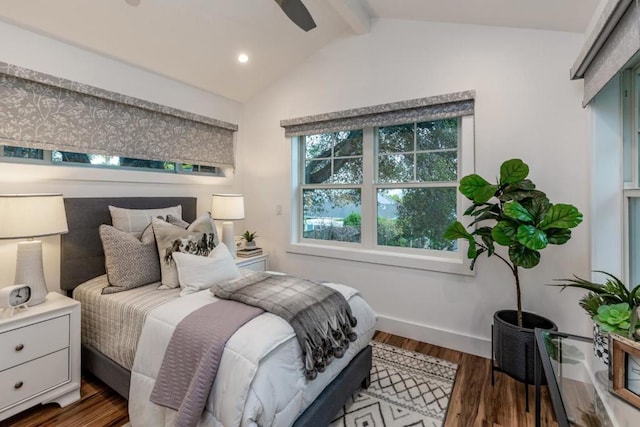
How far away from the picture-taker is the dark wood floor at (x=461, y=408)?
1.79 meters

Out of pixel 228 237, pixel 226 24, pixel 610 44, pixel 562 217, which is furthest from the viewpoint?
pixel 228 237

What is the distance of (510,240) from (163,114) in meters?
3.06

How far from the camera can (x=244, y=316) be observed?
151cm

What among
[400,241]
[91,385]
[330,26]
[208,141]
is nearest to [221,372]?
[91,385]

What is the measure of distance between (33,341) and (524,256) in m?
2.91

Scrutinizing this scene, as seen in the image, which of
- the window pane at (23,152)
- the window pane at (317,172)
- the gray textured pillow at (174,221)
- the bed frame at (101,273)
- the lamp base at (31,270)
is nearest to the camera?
the bed frame at (101,273)

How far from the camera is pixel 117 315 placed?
6.26ft

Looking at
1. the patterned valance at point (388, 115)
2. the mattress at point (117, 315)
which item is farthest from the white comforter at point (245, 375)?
the patterned valance at point (388, 115)

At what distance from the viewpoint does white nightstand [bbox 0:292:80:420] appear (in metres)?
1.70

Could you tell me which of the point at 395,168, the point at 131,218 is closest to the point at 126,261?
the point at 131,218

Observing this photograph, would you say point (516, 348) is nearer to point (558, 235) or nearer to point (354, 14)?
point (558, 235)

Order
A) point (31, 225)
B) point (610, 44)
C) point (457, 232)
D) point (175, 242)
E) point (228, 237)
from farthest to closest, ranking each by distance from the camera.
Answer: point (228, 237) < point (175, 242) < point (457, 232) < point (31, 225) < point (610, 44)

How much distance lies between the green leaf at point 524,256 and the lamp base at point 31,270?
2.95m

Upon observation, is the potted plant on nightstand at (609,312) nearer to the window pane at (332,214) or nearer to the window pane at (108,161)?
the window pane at (332,214)
